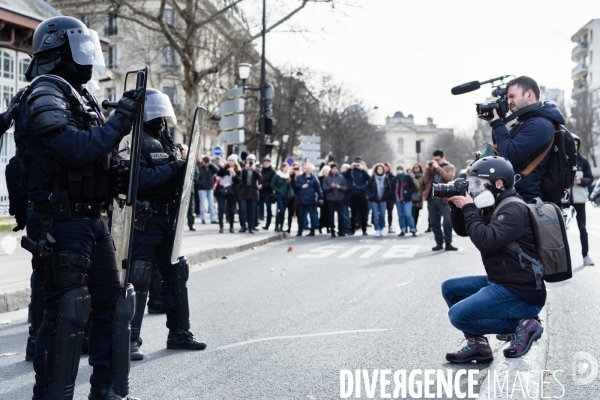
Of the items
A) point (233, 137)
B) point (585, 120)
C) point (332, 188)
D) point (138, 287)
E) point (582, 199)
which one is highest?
point (585, 120)

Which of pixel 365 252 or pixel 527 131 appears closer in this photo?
pixel 527 131

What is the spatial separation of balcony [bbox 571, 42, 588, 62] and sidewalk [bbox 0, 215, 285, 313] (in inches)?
3361

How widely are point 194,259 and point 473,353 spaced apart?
7388 millimetres

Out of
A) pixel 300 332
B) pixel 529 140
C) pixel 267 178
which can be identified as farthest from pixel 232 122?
pixel 529 140

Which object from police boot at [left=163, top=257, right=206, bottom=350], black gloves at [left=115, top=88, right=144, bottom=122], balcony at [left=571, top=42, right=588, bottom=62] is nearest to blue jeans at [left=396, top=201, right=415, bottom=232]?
police boot at [left=163, top=257, right=206, bottom=350]

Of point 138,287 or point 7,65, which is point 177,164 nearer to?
point 138,287

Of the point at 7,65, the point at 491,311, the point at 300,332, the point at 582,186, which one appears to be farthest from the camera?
the point at 7,65

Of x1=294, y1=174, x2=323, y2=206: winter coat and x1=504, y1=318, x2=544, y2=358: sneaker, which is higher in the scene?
x1=294, y1=174, x2=323, y2=206: winter coat

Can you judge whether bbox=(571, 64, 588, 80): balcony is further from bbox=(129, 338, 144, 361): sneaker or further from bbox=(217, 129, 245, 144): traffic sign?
bbox=(129, 338, 144, 361): sneaker

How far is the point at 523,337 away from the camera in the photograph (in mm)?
4672

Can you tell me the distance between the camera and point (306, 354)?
5309mm

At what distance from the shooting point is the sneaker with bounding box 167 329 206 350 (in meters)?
5.57

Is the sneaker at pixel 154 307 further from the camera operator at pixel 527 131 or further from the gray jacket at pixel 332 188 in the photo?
the gray jacket at pixel 332 188

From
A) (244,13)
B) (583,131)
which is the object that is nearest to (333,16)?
(244,13)
